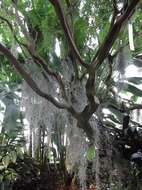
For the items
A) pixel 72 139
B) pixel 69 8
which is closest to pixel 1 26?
pixel 69 8

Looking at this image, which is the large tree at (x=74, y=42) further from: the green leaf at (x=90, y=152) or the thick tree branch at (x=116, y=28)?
the thick tree branch at (x=116, y=28)

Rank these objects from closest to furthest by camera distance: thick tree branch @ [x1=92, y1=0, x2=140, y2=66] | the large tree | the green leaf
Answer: thick tree branch @ [x1=92, y1=0, x2=140, y2=66] → the large tree → the green leaf

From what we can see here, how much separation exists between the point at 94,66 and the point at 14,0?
2.24 ft

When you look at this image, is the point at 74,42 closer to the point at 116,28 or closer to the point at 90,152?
the point at 116,28

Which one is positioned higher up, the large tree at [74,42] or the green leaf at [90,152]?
the large tree at [74,42]

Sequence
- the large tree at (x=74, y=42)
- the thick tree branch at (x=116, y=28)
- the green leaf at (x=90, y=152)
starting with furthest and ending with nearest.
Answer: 1. the green leaf at (x=90, y=152)
2. the large tree at (x=74, y=42)
3. the thick tree branch at (x=116, y=28)

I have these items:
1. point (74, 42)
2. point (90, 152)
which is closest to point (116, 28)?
point (74, 42)

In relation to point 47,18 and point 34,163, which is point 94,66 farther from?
point 34,163

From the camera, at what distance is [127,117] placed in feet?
10.6

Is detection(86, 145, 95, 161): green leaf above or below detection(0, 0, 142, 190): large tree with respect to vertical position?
below

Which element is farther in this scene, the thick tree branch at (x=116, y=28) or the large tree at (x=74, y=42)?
the large tree at (x=74, y=42)

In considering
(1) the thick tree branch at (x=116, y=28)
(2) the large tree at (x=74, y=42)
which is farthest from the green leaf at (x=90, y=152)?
(1) the thick tree branch at (x=116, y=28)

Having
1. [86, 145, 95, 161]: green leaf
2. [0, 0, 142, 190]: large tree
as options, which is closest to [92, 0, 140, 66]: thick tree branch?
[0, 0, 142, 190]: large tree

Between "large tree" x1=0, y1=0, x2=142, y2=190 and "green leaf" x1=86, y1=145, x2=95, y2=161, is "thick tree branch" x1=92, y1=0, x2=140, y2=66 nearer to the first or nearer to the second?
"large tree" x1=0, y1=0, x2=142, y2=190
